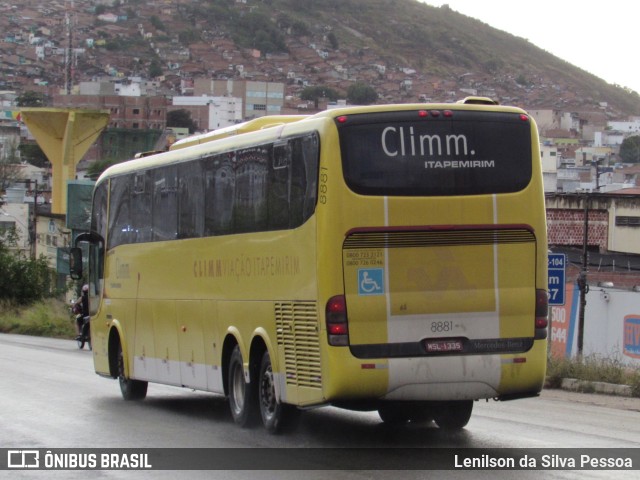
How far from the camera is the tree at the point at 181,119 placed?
175 m

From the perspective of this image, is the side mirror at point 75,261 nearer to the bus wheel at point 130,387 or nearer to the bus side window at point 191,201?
the bus wheel at point 130,387

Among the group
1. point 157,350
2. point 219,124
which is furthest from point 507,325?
point 219,124

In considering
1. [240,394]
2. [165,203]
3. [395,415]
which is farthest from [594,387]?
[165,203]

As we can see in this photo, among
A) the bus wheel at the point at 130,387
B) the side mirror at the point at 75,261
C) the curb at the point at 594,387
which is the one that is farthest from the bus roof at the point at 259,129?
the curb at the point at 594,387

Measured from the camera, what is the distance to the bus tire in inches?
531

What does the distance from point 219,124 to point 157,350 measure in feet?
565

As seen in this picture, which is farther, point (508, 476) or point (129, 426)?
point (129, 426)

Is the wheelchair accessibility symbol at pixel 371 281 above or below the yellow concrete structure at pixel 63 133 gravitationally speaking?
below

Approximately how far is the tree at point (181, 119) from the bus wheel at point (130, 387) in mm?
156231

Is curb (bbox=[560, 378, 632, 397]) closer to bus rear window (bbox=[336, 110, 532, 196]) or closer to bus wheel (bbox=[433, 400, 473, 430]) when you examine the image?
bus wheel (bbox=[433, 400, 473, 430])

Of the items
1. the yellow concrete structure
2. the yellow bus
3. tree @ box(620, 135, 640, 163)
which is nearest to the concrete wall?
the yellow bus

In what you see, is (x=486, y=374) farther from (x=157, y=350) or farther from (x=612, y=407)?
(x=157, y=350)

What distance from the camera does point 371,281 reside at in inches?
474

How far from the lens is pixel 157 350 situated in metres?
17.6
